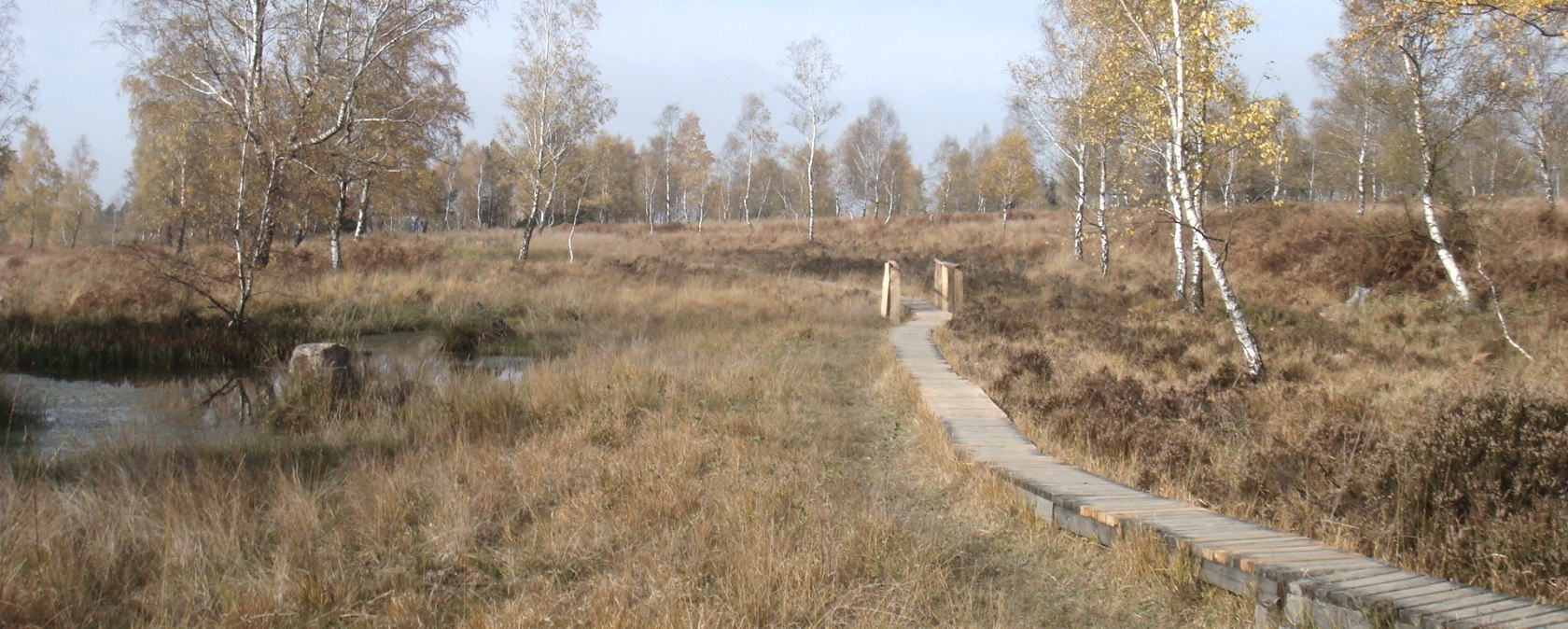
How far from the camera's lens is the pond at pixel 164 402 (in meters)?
7.16

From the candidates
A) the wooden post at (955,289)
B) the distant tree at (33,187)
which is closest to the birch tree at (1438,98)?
the wooden post at (955,289)

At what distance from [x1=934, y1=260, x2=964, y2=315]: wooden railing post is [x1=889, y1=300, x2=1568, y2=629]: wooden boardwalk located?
1129 centimetres

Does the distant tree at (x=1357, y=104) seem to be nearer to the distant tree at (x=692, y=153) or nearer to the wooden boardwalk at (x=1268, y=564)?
the wooden boardwalk at (x=1268, y=564)

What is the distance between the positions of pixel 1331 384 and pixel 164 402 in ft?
38.6

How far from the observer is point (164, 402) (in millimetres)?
9203

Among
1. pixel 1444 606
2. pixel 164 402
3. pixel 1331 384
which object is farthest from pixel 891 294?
pixel 1444 606

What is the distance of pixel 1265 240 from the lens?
72.3ft

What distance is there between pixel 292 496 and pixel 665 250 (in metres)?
32.1

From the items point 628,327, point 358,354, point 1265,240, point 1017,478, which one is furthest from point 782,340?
point 1265,240

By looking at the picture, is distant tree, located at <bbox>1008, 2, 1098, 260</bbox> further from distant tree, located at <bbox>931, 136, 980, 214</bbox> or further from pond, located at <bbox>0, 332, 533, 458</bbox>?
distant tree, located at <bbox>931, 136, 980, 214</bbox>

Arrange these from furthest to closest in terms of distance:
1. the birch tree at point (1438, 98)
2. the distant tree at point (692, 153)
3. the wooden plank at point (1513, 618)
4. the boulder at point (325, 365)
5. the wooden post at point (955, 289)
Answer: the distant tree at point (692, 153)
the wooden post at point (955, 289)
the birch tree at point (1438, 98)
the boulder at point (325, 365)
the wooden plank at point (1513, 618)

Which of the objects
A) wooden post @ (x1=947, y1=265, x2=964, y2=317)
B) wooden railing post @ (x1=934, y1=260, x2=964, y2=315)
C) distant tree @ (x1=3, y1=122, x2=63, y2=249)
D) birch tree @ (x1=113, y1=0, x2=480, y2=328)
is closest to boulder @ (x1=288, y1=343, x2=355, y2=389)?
birch tree @ (x1=113, y1=0, x2=480, y2=328)

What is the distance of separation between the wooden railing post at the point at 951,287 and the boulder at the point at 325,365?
1046 cm

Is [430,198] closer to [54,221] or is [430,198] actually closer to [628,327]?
[628,327]
